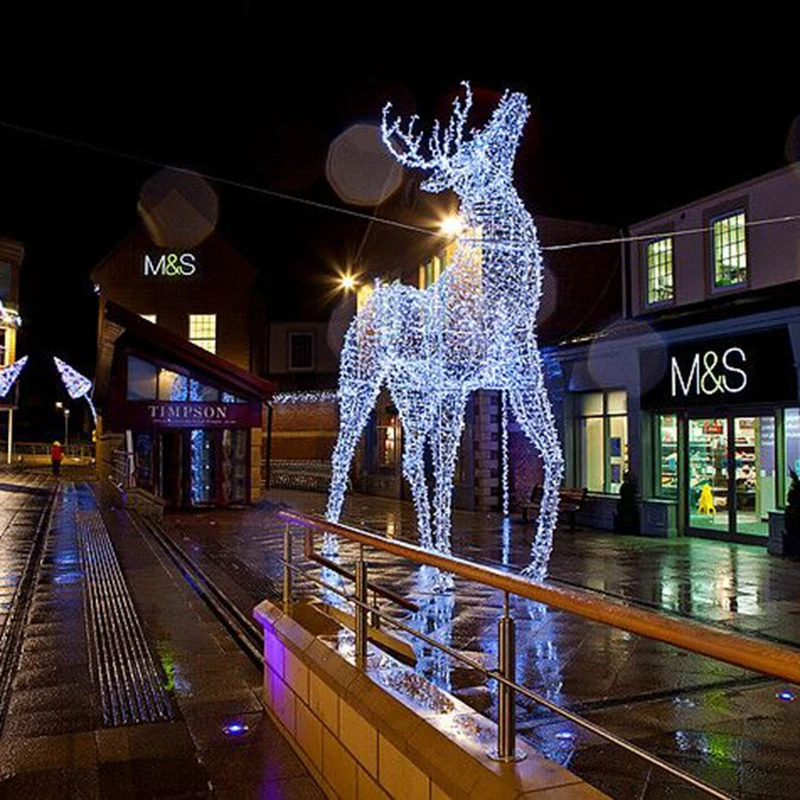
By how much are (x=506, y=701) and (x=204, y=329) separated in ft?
127

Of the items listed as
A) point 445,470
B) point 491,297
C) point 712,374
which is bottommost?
point 445,470

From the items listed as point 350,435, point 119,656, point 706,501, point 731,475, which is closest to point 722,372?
point 731,475

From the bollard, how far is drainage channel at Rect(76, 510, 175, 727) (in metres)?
2.23

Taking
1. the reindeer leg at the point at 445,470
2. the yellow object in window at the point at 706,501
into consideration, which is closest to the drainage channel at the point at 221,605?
the reindeer leg at the point at 445,470

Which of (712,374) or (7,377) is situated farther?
(7,377)

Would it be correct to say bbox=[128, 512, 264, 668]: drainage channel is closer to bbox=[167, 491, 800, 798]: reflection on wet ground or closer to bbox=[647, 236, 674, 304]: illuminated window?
bbox=[167, 491, 800, 798]: reflection on wet ground

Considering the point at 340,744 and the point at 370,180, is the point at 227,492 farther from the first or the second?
the point at 340,744

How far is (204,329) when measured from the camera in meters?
40.6

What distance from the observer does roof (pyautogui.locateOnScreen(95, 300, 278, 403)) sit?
2200 centimetres

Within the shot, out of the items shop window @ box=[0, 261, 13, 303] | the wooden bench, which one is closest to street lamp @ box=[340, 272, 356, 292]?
the wooden bench

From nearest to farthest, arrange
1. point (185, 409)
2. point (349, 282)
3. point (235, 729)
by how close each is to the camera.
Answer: point (235, 729)
point (185, 409)
point (349, 282)

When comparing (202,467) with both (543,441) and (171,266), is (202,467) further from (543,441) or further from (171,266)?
(171,266)

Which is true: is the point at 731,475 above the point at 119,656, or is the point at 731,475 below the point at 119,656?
above

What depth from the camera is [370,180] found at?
102ft
